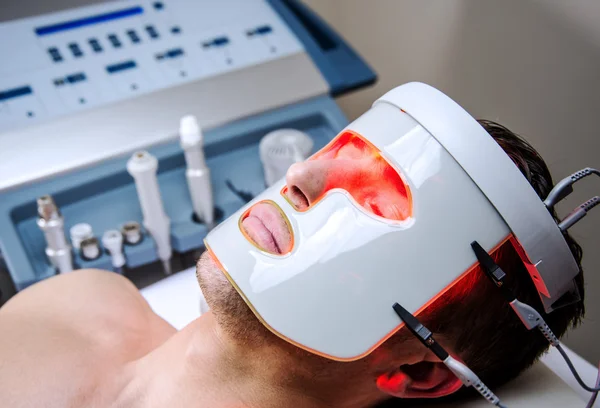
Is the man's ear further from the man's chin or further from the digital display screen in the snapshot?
the digital display screen

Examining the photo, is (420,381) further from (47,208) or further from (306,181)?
(47,208)

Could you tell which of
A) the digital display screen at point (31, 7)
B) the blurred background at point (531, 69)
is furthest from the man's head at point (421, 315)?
the digital display screen at point (31, 7)

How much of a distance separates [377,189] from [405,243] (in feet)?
0.31

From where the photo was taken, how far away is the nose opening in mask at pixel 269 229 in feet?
2.55

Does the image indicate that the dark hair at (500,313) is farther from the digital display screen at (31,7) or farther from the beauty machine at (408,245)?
the digital display screen at (31,7)

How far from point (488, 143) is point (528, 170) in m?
0.11

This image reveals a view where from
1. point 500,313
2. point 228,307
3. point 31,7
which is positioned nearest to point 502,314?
point 500,313

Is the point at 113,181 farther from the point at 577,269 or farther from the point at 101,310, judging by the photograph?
the point at 577,269

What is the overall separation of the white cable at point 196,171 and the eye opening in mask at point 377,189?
508 mm

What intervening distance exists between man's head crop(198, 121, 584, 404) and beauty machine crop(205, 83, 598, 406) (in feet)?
0.08

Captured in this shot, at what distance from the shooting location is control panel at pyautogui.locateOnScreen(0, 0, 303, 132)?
55.6 inches

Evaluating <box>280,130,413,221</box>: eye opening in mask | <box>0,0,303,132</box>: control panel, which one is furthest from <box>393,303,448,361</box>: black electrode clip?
<box>0,0,303,132</box>: control panel

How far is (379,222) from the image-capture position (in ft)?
2.42

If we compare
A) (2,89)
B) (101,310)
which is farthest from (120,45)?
(101,310)
